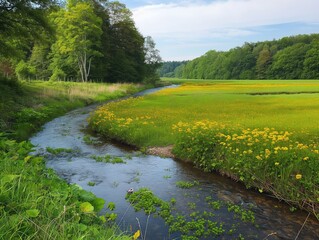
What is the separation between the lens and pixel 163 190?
8.27 metres

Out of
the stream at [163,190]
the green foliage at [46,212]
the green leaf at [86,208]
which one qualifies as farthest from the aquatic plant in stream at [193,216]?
the green leaf at [86,208]

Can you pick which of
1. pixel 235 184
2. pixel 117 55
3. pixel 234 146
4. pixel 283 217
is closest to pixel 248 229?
pixel 283 217

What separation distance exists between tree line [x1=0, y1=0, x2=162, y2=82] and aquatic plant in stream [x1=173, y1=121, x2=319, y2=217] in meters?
17.5

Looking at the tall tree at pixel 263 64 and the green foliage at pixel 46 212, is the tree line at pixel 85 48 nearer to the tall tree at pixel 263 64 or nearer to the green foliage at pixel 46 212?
the green foliage at pixel 46 212

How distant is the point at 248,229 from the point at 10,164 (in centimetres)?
488

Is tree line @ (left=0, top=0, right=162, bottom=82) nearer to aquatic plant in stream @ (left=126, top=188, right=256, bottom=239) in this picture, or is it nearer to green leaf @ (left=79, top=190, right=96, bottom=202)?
aquatic plant in stream @ (left=126, top=188, right=256, bottom=239)

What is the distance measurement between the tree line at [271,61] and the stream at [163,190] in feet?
365

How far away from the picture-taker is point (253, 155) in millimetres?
8539

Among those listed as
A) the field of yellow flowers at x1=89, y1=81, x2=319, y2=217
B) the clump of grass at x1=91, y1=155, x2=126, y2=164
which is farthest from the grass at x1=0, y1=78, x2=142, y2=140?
the field of yellow flowers at x1=89, y1=81, x2=319, y2=217

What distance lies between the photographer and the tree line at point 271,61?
110m

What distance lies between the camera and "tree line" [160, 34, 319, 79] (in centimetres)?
10975

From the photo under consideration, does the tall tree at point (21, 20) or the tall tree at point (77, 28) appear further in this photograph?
the tall tree at point (77, 28)

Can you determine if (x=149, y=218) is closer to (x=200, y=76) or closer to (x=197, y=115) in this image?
(x=197, y=115)

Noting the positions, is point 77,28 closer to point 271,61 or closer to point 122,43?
point 122,43
